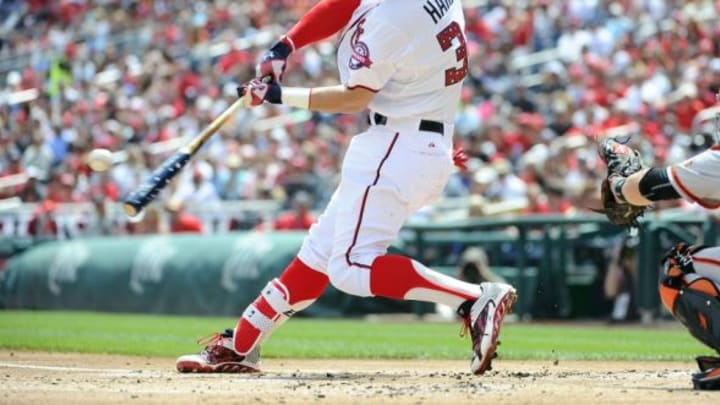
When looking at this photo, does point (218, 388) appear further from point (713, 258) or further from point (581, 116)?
point (581, 116)

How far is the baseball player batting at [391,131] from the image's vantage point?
22.7 feet

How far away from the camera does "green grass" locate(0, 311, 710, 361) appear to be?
9.74 m

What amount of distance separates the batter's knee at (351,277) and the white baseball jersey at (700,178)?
5.14 feet

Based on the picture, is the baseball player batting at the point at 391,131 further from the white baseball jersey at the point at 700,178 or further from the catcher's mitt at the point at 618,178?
the white baseball jersey at the point at 700,178

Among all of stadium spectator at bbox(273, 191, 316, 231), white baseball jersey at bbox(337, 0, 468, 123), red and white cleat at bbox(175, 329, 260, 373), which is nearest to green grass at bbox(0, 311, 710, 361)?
stadium spectator at bbox(273, 191, 316, 231)

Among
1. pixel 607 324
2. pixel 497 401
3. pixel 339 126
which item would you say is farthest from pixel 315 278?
pixel 339 126

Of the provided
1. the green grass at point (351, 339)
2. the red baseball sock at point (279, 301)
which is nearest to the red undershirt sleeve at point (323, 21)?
the red baseball sock at point (279, 301)

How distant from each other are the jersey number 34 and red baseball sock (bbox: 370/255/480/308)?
3.13 feet

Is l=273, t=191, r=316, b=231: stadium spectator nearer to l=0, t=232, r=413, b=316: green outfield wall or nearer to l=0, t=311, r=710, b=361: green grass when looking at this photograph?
l=0, t=232, r=413, b=316: green outfield wall

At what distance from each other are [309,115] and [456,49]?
14.0 metres

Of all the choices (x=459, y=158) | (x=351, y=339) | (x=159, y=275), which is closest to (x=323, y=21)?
(x=459, y=158)

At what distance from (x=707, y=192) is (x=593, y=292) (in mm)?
9042

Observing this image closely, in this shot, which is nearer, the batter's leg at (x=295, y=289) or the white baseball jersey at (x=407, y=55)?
the white baseball jersey at (x=407, y=55)

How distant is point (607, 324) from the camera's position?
1448 cm
